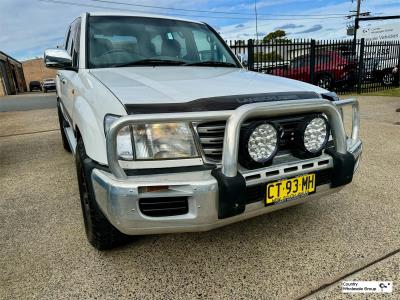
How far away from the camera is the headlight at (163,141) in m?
1.72

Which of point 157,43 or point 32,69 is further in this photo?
point 32,69

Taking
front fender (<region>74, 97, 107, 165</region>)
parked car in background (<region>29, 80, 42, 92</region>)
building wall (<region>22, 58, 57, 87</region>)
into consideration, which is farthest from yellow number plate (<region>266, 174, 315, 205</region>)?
building wall (<region>22, 58, 57, 87</region>)

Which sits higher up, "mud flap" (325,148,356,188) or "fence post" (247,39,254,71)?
"fence post" (247,39,254,71)

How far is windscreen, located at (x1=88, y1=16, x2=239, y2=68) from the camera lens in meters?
2.76

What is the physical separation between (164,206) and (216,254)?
0.75 meters

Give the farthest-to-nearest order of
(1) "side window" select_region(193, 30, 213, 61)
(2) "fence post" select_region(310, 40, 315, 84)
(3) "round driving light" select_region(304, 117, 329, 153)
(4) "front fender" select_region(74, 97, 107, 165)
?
(2) "fence post" select_region(310, 40, 315, 84) → (1) "side window" select_region(193, 30, 213, 61) → (3) "round driving light" select_region(304, 117, 329, 153) → (4) "front fender" select_region(74, 97, 107, 165)

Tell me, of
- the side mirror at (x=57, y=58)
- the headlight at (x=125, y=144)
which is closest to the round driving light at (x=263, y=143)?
the headlight at (x=125, y=144)

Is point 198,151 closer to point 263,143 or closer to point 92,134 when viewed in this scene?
point 263,143

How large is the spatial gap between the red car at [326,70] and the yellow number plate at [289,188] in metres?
9.28

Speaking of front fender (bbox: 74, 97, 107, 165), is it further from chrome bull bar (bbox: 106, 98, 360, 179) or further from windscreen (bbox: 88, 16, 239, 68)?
windscreen (bbox: 88, 16, 239, 68)

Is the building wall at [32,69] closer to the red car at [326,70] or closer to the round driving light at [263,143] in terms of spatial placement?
the red car at [326,70]

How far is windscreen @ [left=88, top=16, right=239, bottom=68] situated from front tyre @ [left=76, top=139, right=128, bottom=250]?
94 cm

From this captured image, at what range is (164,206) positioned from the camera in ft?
5.45

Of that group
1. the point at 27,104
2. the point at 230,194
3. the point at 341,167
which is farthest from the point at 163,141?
the point at 27,104
